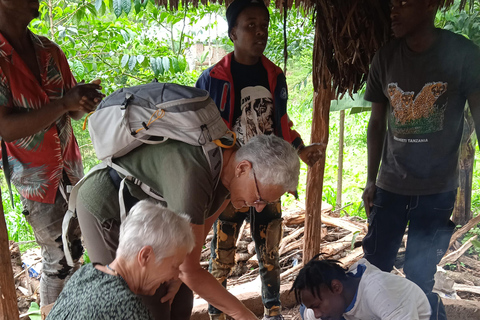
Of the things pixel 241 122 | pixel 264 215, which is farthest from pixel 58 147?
pixel 264 215

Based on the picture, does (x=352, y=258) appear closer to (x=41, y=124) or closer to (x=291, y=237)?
(x=291, y=237)

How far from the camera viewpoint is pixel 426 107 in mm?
2139

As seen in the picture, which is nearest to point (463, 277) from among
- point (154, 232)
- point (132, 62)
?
point (154, 232)

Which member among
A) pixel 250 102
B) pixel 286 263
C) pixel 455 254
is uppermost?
pixel 250 102

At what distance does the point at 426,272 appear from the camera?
7.53ft

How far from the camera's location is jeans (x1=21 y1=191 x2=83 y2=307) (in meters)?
2.21

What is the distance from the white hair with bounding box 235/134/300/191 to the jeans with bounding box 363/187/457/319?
98cm

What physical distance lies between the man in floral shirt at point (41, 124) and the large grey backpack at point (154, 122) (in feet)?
1.67

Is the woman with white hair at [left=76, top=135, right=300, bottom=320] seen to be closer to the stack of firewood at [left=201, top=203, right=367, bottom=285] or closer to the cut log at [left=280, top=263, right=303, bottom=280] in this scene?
the cut log at [left=280, top=263, right=303, bottom=280]

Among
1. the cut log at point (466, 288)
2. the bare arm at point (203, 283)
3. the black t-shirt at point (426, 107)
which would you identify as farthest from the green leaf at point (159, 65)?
the cut log at point (466, 288)

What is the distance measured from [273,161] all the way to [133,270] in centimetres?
59

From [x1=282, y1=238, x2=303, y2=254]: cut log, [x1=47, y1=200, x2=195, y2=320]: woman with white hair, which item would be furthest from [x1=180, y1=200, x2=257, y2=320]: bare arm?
[x1=282, y1=238, x2=303, y2=254]: cut log

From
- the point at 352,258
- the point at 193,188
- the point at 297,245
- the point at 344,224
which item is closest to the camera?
the point at 193,188

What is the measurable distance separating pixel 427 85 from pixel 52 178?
1936mm
